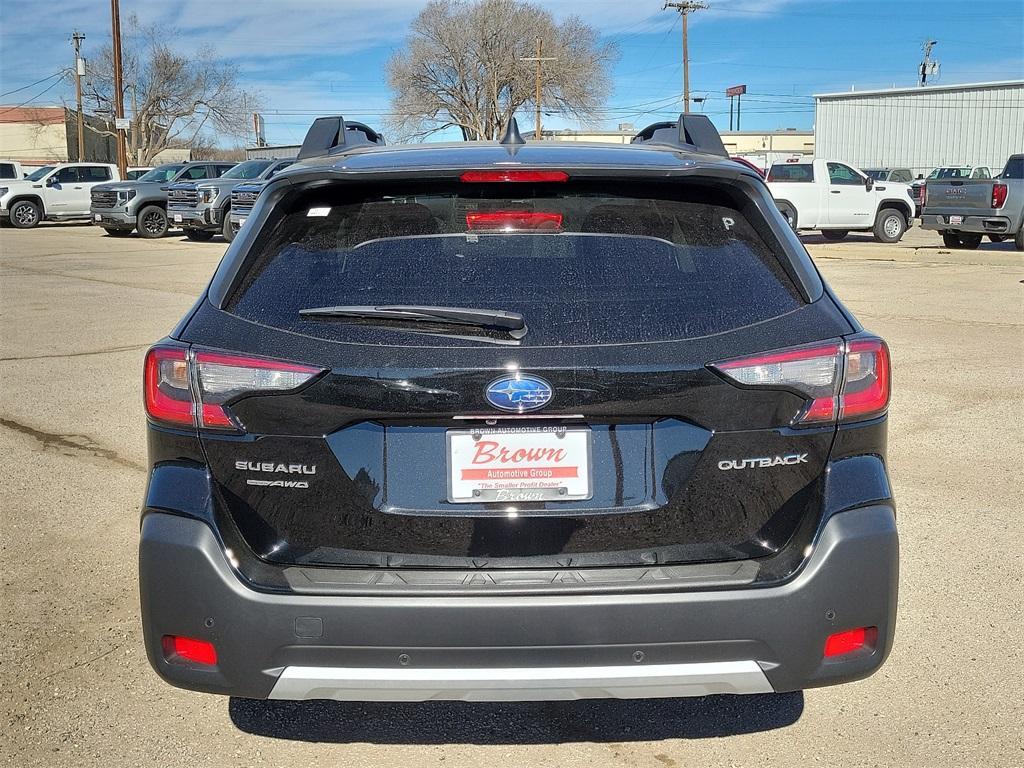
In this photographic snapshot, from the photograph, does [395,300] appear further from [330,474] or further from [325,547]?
[325,547]

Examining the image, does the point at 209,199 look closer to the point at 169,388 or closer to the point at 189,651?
the point at 169,388

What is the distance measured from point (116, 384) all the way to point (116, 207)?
2184 cm

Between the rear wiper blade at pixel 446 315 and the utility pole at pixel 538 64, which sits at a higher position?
the utility pole at pixel 538 64

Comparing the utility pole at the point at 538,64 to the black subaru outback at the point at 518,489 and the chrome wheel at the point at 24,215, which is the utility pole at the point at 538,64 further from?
the black subaru outback at the point at 518,489

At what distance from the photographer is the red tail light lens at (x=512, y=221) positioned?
2752 mm

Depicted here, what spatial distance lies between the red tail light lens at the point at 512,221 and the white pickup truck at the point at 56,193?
33.4 metres

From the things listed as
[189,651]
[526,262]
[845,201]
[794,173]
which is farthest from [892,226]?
[189,651]

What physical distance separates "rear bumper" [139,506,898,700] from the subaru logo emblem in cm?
44

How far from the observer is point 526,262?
105 inches

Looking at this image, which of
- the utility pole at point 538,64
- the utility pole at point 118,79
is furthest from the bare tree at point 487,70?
the utility pole at point 118,79

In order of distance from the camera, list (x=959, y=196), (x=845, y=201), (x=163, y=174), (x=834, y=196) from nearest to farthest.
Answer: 1. (x=959, y=196)
2. (x=834, y=196)
3. (x=845, y=201)
4. (x=163, y=174)

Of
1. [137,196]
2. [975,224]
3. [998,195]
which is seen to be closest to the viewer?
[998,195]

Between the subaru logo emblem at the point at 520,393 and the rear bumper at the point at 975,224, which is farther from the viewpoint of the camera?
the rear bumper at the point at 975,224

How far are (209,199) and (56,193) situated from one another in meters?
10.6
